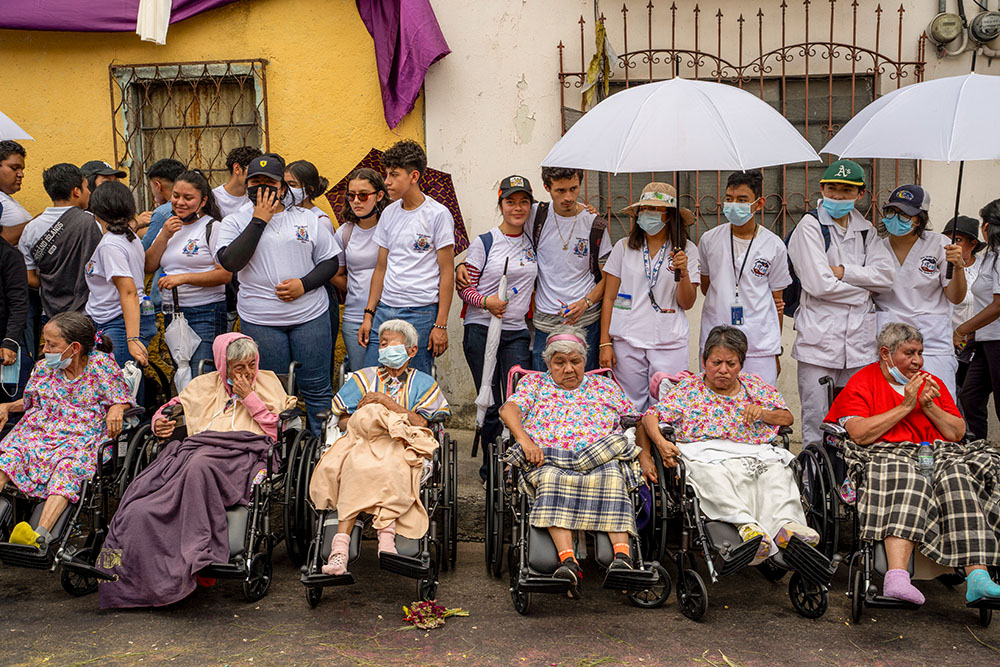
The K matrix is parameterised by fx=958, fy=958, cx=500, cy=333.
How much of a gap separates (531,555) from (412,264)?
6.53ft

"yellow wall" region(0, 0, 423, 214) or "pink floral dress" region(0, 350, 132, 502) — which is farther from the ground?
"yellow wall" region(0, 0, 423, 214)

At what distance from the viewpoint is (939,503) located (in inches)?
174

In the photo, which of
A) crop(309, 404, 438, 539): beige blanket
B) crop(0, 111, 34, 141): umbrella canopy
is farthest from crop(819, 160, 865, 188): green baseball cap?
crop(0, 111, 34, 141): umbrella canopy

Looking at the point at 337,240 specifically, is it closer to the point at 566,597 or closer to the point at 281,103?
the point at 281,103

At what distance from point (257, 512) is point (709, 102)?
3.05m

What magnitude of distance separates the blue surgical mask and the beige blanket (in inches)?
100

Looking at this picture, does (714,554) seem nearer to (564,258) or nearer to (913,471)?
(913,471)

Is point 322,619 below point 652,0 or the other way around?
below

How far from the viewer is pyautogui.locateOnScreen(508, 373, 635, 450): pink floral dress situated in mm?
4879

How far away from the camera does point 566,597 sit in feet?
15.4

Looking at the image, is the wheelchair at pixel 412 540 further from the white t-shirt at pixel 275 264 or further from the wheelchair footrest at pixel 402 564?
the white t-shirt at pixel 275 264

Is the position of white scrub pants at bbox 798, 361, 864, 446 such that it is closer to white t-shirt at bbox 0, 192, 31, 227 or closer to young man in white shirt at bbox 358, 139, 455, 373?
young man in white shirt at bbox 358, 139, 455, 373

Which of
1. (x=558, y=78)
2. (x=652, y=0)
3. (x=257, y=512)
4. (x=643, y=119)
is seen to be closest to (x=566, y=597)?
(x=257, y=512)

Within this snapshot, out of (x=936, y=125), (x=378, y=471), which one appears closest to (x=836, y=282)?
(x=936, y=125)
